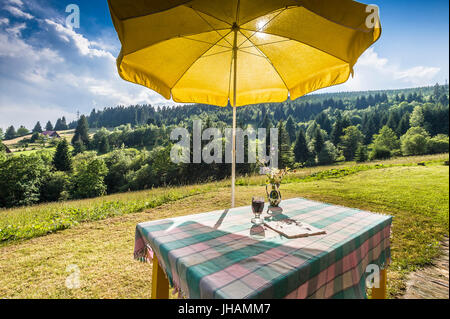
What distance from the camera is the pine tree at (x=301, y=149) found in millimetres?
25672

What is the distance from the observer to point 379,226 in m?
1.30

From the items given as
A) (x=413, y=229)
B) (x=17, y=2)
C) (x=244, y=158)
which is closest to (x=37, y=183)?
(x=17, y=2)

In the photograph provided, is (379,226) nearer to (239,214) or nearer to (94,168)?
(239,214)

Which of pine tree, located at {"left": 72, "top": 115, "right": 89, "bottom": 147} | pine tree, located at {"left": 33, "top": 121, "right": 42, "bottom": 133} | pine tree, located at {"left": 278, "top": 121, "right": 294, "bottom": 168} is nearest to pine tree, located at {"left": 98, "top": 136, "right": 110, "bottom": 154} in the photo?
pine tree, located at {"left": 72, "top": 115, "right": 89, "bottom": 147}

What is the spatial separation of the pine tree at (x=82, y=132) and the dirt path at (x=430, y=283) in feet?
81.2

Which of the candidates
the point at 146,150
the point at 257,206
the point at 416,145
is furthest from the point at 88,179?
the point at 416,145

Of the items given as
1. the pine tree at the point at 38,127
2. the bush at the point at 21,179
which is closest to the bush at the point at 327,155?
the bush at the point at 21,179

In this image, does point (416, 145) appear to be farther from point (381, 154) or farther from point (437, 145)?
point (381, 154)

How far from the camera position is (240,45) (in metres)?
2.23

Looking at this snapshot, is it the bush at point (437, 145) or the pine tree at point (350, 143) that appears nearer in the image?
the bush at point (437, 145)

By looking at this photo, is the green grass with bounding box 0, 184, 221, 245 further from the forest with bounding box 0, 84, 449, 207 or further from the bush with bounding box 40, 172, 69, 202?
the bush with bounding box 40, 172, 69, 202

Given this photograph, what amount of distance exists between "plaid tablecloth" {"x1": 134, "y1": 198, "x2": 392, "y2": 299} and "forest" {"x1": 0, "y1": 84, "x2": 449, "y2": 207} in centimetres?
267

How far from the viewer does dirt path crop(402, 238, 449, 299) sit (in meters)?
1.84

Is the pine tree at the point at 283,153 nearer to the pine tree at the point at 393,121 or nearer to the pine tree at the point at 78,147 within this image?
the pine tree at the point at 393,121
